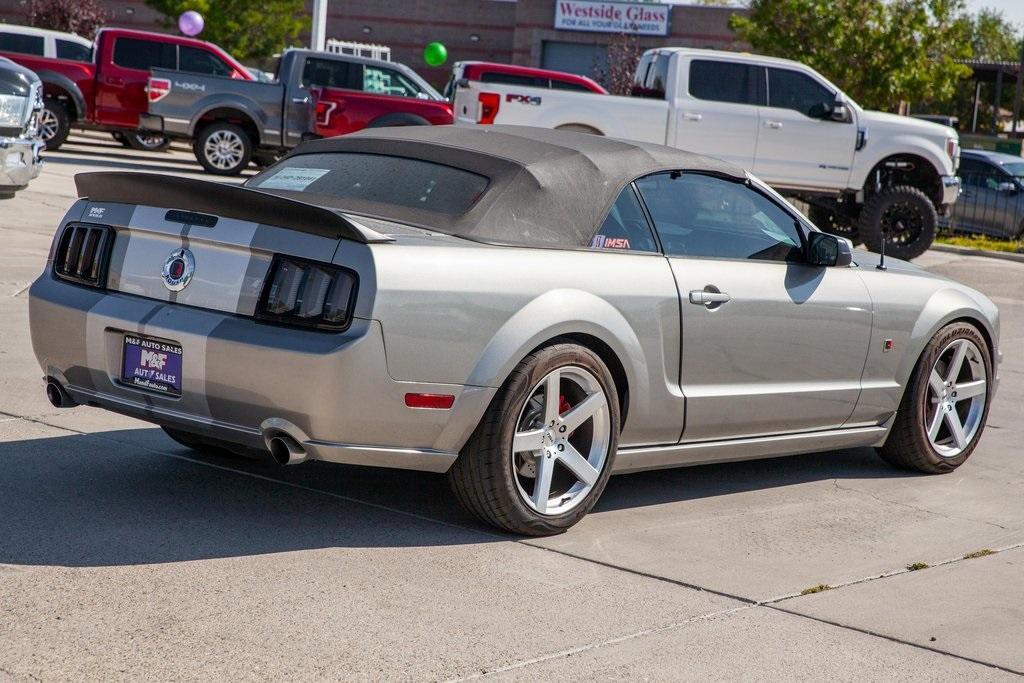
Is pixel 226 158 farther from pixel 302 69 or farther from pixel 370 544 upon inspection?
pixel 370 544

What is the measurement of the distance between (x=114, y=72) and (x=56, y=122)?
1.25 metres

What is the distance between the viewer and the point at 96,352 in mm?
5094

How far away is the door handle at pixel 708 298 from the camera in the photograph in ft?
18.3

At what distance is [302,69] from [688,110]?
7.71 meters

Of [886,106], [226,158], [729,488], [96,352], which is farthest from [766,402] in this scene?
[886,106]

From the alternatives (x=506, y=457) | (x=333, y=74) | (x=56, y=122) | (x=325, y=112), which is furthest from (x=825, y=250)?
(x=56, y=122)

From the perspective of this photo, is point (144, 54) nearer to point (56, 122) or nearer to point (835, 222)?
point (56, 122)

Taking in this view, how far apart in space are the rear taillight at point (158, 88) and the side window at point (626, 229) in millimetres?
17606

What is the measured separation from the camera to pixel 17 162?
12.0 metres

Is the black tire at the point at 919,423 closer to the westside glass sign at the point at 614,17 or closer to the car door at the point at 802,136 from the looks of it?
the car door at the point at 802,136

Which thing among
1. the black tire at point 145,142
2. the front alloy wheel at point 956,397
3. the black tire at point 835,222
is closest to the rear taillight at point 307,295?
the front alloy wheel at point 956,397

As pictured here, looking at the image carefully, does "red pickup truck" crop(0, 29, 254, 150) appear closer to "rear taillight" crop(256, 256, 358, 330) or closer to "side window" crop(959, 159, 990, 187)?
"side window" crop(959, 159, 990, 187)

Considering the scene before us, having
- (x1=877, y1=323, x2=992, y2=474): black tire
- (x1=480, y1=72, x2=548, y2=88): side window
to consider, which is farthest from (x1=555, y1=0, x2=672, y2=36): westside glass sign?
(x1=877, y1=323, x2=992, y2=474): black tire

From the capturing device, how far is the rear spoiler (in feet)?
15.3
